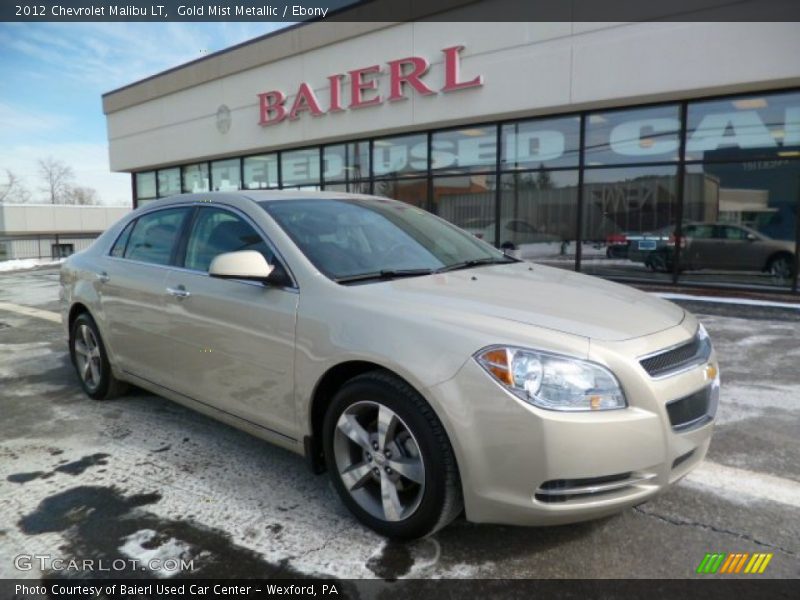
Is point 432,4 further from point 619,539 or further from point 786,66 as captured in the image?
point 619,539

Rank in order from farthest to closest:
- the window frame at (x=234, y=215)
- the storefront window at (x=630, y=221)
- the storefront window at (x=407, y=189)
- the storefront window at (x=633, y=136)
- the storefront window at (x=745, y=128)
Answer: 1. the storefront window at (x=407, y=189)
2. the storefront window at (x=630, y=221)
3. the storefront window at (x=633, y=136)
4. the storefront window at (x=745, y=128)
5. the window frame at (x=234, y=215)

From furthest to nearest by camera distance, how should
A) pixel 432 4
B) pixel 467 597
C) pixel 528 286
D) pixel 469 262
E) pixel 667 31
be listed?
pixel 432 4 < pixel 667 31 < pixel 469 262 < pixel 528 286 < pixel 467 597

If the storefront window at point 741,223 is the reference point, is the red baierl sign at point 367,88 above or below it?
above

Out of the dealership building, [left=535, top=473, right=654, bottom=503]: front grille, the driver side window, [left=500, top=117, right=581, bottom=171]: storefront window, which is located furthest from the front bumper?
[left=500, top=117, right=581, bottom=171]: storefront window

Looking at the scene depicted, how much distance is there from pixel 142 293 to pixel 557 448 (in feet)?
9.86

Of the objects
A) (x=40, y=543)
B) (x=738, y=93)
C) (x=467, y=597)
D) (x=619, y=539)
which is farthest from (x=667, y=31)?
(x=40, y=543)

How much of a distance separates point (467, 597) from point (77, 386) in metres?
4.33

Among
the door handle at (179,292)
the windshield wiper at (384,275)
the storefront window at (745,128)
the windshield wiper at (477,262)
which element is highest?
the storefront window at (745,128)

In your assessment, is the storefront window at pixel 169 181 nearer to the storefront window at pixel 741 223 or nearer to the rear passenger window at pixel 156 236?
the storefront window at pixel 741 223

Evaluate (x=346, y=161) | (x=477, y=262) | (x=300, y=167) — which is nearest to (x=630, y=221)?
(x=346, y=161)

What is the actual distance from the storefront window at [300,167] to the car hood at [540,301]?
12.7m

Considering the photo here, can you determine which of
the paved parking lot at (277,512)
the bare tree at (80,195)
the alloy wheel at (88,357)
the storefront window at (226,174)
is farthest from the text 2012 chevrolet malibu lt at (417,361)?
the bare tree at (80,195)

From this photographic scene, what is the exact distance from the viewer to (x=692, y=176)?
10.4 meters

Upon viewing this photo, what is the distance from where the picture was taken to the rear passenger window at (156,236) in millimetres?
4020
